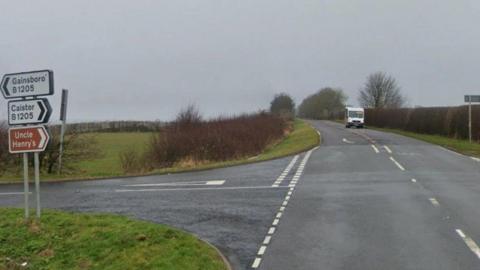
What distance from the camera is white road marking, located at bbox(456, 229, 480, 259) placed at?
945 centimetres

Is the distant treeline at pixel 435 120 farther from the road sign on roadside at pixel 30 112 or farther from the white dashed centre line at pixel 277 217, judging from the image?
the road sign on roadside at pixel 30 112

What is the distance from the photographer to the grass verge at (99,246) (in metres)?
9.22

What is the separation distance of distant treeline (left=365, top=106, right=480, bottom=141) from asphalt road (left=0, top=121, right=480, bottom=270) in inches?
783

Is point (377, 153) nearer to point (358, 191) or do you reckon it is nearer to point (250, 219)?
point (358, 191)

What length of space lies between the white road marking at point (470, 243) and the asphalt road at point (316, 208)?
2cm

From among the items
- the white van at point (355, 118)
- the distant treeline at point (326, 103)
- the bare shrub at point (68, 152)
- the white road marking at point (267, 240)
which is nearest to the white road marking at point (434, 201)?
the white road marking at point (267, 240)

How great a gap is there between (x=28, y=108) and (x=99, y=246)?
11.2 feet

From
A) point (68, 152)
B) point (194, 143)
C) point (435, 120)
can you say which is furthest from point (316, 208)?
point (435, 120)

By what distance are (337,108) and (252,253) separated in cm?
13225

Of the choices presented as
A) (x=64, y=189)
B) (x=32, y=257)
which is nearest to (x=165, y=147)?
(x=64, y=189)

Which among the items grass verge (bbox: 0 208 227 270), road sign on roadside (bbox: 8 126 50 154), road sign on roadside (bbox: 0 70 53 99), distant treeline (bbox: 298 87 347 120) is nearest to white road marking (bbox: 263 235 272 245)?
grass verge (bbox: 0 208 227 270)

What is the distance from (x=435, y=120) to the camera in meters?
52.7

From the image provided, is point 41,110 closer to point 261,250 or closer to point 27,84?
point 27,84

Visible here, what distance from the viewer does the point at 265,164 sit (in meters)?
26.5
